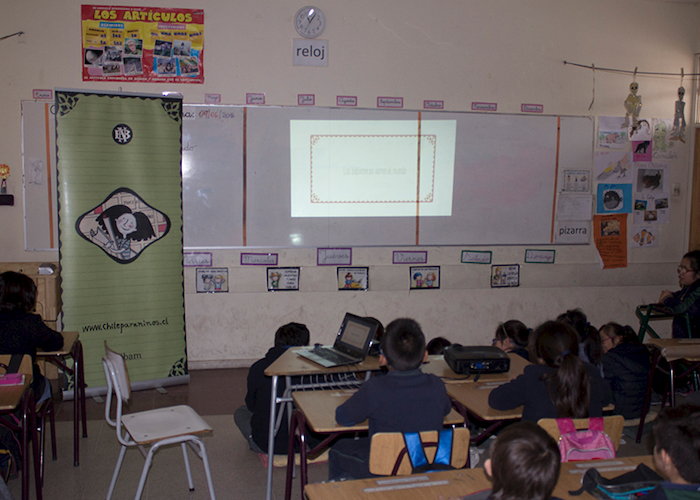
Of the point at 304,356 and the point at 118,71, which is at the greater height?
the point at 118,71

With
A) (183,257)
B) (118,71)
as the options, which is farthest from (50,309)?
(118,71)

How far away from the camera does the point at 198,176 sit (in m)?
4.48

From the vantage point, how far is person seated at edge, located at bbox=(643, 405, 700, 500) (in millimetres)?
1336

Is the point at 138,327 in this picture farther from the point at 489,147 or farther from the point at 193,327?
the point at 489,147

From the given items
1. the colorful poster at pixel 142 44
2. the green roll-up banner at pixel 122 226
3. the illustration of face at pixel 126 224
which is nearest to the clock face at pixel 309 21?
the colorful poster at pixel 142 44

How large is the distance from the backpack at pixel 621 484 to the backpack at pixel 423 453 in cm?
39

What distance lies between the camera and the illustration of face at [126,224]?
389 centimetres

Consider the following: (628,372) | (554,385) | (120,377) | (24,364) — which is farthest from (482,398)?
(24,364)

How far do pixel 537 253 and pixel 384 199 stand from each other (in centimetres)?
156

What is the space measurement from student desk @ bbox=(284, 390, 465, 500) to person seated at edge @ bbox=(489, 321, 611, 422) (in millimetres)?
258

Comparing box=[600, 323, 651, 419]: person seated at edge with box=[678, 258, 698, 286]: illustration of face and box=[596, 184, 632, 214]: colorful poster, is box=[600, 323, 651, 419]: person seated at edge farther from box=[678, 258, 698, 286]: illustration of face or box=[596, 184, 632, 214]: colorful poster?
box=[596, 184, 632, 214]: colorful poster

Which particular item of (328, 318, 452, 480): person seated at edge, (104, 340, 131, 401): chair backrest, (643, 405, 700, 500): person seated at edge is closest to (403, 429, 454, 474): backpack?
(328, 318, 452, 480): person seated at edge

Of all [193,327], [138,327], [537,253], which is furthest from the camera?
[537,253]

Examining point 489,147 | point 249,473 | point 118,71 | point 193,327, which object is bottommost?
point 249,473
